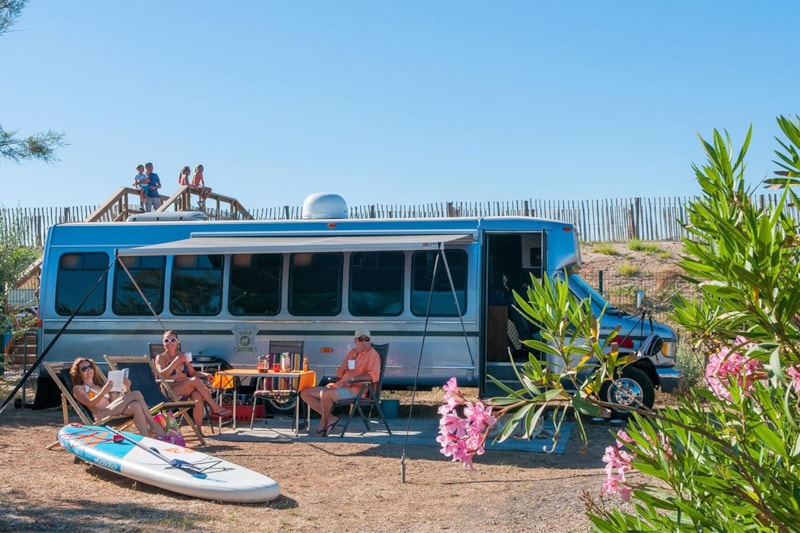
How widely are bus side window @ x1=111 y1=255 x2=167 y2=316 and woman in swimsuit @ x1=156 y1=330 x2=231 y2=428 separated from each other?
82.8 inches

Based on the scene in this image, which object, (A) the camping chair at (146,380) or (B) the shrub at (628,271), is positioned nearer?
(A) the camping chair at (146,380)

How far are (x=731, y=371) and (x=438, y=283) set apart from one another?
912 cm

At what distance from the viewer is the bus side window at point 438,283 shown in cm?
1172

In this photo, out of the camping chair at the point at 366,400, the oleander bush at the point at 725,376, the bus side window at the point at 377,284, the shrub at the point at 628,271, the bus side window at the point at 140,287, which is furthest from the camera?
the shrub at the point at 628,271

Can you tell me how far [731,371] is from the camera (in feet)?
8.86

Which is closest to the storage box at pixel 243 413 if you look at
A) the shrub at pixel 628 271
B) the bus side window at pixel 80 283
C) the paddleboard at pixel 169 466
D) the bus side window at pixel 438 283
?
the bus side window at pixel 438 283

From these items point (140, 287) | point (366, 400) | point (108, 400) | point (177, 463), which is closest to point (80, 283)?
point (140, 287)

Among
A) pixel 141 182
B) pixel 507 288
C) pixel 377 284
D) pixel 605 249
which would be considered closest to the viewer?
→ pixel 377 284

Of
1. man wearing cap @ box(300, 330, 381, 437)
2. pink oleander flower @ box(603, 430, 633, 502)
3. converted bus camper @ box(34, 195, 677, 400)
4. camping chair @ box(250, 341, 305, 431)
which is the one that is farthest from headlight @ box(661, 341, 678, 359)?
pink oleander flower @ box(603, 430, 633, 502)

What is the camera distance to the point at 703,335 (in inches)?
105

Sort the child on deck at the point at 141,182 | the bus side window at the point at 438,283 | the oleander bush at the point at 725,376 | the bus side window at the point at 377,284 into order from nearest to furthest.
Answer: the oleander bush at the point at 725,376 → the bus side window at the point at 438,283 → the bus side window at the point at 377,284 → the child on deck at the point at 141,182

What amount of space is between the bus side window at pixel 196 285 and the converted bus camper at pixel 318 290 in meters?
0.02

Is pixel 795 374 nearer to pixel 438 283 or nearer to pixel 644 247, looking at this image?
pixel 438 283

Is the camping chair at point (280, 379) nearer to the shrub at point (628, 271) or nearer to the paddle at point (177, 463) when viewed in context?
the paddle at point (177, 463)
